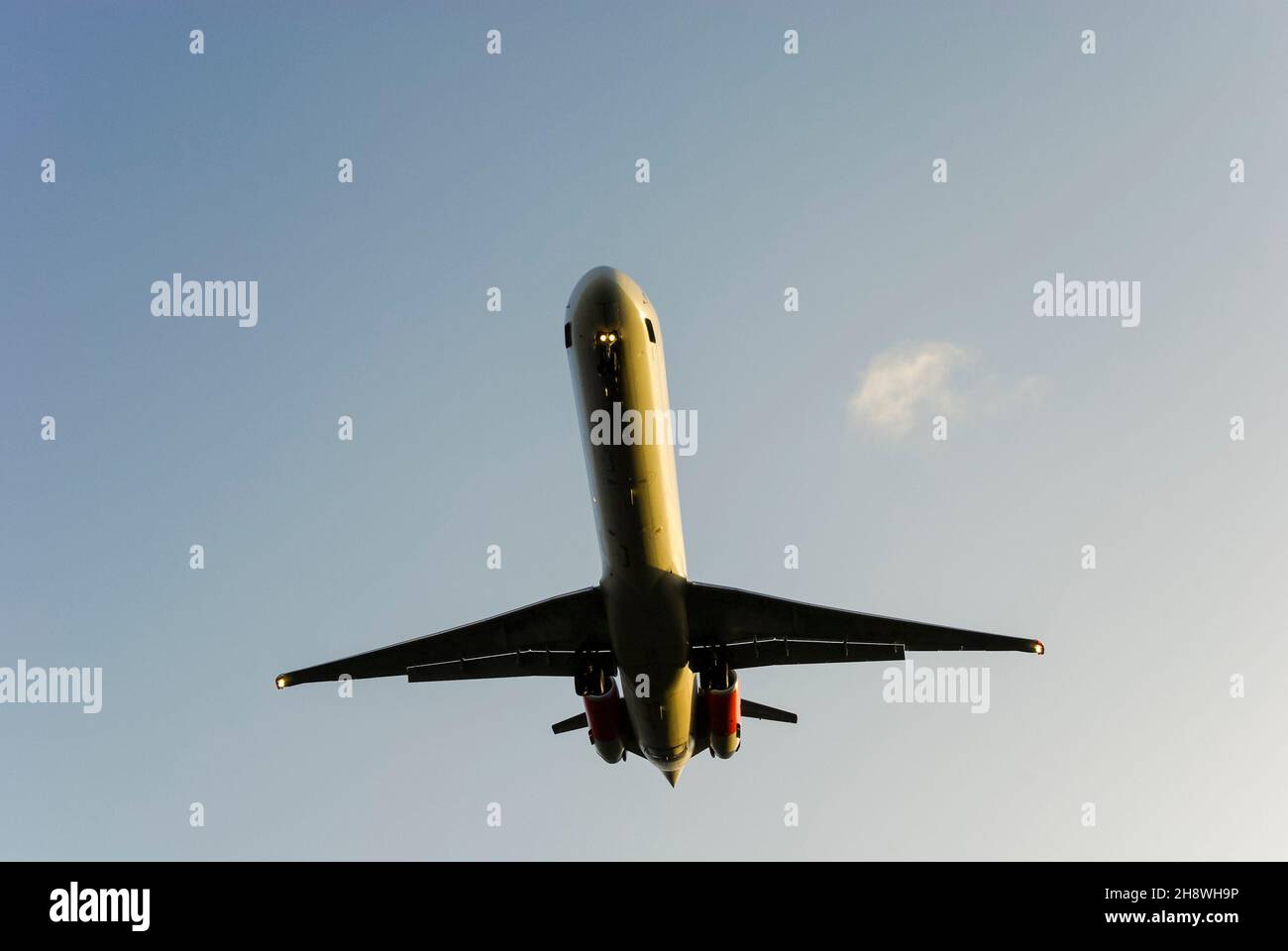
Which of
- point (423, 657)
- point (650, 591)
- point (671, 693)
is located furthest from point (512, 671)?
point (650, 591)

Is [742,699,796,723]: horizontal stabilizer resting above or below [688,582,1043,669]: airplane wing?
below

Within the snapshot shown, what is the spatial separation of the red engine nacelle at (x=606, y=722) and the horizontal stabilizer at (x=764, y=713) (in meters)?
5.58

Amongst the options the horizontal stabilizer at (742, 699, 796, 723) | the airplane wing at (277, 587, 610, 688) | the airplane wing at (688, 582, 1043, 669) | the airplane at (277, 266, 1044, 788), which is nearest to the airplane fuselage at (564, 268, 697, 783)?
the airplane at (277, 266, 1044, 788)

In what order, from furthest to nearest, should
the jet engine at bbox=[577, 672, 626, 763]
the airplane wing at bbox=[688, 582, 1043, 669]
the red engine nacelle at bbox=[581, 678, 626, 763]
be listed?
the red engine nacelle at bbox=[581, 678, 626, 763]
the jet engine at bbox=[577, 672, 626, 763]
the airplane wing at bbox=[688, 582, 1043, 669]

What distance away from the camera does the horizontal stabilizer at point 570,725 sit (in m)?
42.0

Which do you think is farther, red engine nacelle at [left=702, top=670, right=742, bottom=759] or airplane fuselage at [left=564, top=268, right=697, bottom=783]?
red engine nacelle at [left=702, top=670, right=742, bottom=759]

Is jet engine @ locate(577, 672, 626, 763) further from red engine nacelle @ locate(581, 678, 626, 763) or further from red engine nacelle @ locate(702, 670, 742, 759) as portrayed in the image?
red engine nacelle @ locate(702, 670, 742, 759)

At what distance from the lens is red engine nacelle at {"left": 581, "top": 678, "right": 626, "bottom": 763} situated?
1428 inches

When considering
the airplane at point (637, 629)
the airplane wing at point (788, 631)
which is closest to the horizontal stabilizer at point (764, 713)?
the airplane at point (637, 629)

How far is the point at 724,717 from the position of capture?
1460 inches

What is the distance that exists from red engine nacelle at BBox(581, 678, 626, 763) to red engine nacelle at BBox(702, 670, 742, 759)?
9.75 feet

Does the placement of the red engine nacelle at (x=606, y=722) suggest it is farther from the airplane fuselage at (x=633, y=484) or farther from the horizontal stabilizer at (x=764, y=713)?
the horizontal stabilizer at (x=764, y=713)

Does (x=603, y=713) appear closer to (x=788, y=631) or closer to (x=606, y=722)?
(x=606, y=722)

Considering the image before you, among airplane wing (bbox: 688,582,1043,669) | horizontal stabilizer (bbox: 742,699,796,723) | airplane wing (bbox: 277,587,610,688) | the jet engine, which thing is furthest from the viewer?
horizontal stabilizer (bbox: 742,699,796,723)
